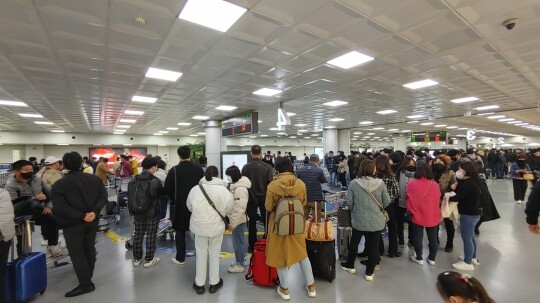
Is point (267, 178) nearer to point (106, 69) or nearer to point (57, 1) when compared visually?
point (57, 1)

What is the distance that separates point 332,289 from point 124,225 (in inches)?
206

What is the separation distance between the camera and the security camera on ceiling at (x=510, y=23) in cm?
345

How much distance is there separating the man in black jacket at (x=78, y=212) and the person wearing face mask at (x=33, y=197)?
90cm

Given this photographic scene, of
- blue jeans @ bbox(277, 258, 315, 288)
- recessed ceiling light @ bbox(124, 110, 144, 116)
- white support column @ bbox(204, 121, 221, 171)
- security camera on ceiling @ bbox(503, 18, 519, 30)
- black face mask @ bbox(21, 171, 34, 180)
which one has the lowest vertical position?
blue jeans @ bbox(277, 258, 315, 288)

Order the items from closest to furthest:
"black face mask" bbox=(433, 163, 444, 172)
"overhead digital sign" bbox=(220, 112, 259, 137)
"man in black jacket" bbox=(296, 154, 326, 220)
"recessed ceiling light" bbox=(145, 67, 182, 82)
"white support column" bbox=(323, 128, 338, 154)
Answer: "black face mask" bbox=(433, 163, 444, 172), "man in black jacket" bbox=(296, 154, 326, 220), "recessed ceiling light" bbox=(145, 67, 182, 82), "overhead digital sign" bbox=(220, 112, 259, 137), "white support column" bbox=(323, 128, 338, 154)

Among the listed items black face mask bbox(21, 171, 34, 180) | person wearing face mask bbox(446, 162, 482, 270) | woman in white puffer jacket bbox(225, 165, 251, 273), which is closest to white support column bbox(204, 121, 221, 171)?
black face mask bbox(21, 171, 34, 180)

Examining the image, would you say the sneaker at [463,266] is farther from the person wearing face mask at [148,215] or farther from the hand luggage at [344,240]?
the person wearing face mask at [148,215]

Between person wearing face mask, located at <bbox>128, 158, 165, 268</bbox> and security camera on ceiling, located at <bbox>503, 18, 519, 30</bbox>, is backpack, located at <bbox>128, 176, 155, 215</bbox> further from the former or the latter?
security camera on ceiling, located at <bbox>503, 18, 519, 30</bbox>

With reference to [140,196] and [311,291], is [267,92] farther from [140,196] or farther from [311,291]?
[311,291]

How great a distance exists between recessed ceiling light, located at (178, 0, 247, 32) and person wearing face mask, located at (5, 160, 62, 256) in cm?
304

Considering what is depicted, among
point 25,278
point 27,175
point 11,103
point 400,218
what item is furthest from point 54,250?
point 11,103

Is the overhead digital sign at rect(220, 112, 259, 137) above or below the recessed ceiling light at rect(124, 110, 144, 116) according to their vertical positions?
below

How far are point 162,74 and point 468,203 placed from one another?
19.5 ft

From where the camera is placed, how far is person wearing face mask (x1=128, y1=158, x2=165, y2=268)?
3.82m
